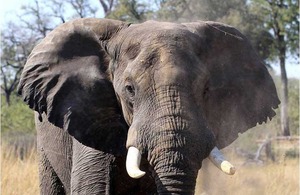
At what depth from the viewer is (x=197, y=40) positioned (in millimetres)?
4648

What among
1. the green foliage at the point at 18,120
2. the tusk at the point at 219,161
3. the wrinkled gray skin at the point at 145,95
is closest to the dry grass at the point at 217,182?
the wrinkled gray skin at the point at 145,95

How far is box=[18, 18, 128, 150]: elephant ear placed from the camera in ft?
15.8

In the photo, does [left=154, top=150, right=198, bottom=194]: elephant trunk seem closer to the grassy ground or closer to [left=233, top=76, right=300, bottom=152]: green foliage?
the grassy ground

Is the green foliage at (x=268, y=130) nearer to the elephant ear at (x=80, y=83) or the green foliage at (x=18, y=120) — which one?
the green foliage at (x=18, y=120)

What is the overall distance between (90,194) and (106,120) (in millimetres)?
477

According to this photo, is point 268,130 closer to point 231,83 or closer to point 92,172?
point 231,83

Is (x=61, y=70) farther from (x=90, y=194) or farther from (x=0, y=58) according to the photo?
(x=0, y=58)

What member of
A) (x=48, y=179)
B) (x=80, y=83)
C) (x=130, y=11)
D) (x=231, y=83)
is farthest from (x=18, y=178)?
(x=130, y=11)

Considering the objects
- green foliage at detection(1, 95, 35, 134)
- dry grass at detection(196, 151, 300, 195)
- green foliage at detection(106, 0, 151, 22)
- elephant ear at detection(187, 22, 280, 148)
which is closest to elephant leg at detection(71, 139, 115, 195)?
elephant ear at detection(187, 22, 280, 148)

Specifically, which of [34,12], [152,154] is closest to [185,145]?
[152,154]

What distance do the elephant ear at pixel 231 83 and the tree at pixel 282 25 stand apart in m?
22.4

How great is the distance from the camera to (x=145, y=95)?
4.25 meters

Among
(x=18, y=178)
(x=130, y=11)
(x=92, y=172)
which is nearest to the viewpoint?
(x=92, y=172)

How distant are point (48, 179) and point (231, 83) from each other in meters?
1.95
